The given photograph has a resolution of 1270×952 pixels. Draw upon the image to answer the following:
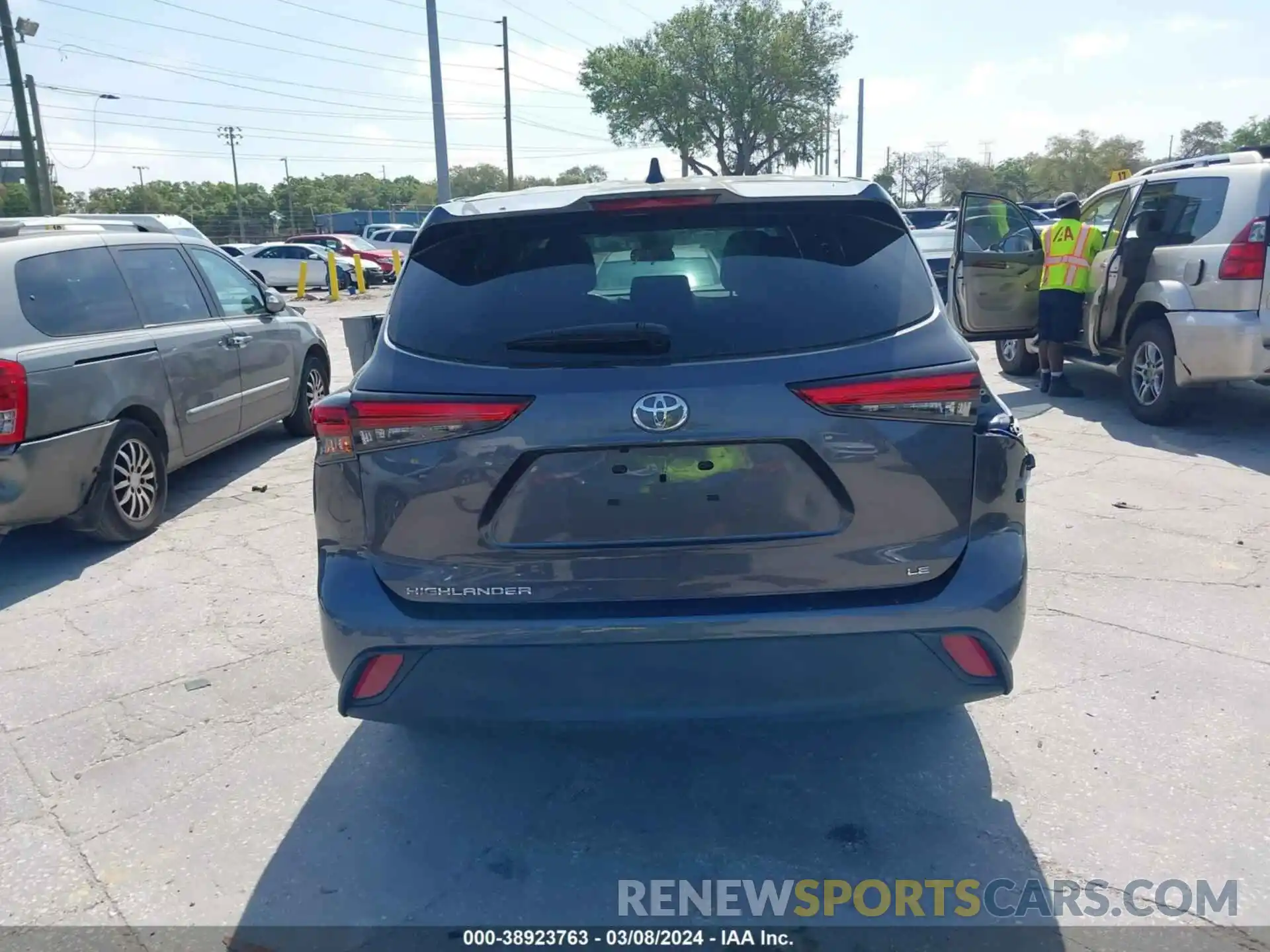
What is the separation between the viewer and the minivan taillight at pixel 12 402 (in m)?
4.87

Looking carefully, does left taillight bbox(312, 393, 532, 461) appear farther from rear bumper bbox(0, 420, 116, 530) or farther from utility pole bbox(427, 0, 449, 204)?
utility pole bbox(427, 0, 449, 204)

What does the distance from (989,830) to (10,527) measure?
16.4 ft

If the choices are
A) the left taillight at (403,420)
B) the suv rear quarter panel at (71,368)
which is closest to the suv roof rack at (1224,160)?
the left taillight at (403,420)

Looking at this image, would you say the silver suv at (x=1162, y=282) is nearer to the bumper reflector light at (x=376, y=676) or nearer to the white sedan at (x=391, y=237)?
the bumper reflector light at (x=376, y=676)

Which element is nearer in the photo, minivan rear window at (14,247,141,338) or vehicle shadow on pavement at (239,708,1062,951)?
vehicle shadow on pavement at (239,708,1062,951)

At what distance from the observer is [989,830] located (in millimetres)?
2885

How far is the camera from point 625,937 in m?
2.53

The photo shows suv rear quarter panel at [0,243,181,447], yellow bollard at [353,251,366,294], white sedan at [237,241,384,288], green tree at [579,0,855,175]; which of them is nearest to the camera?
suv rear quarter panel at [0,243,181,447]

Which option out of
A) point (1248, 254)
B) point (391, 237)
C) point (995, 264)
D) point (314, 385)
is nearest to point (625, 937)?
point (1248, 254)

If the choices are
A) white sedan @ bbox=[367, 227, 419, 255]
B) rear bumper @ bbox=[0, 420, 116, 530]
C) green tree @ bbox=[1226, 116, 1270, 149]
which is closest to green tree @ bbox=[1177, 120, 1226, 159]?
green tree @ bbox=[1226, 116, 1270, 149]

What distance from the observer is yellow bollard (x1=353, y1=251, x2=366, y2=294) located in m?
28.2

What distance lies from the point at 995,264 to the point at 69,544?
24.2 ft

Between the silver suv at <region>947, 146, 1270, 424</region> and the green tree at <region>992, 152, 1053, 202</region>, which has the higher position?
the green tree at <region>992, 152, 1053, 202</region>

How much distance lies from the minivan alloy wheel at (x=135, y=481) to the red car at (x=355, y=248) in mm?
25389
